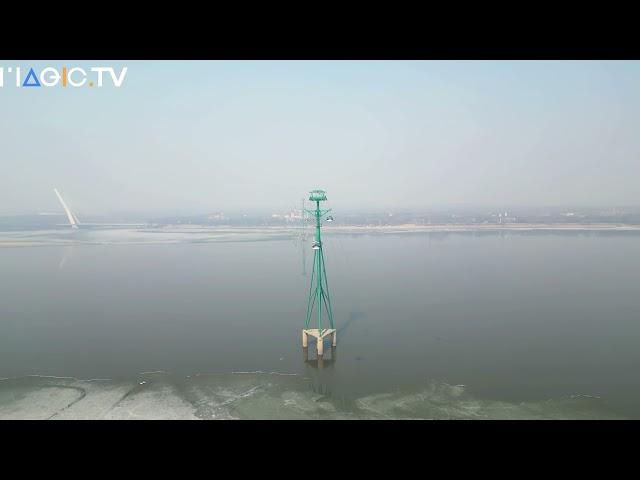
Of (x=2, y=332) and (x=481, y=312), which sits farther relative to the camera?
(x=481, y=312)

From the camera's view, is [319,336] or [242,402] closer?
[242,402]

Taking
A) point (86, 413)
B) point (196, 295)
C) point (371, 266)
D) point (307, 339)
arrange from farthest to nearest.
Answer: point (371, 266), point (196, 295), point (307, 339), point (86, 413)

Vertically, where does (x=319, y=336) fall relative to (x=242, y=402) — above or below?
above

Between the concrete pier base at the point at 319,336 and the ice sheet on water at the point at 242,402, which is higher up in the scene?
the concrete pier base at the point at 319,336

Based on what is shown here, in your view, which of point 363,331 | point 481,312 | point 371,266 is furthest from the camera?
point 371,266

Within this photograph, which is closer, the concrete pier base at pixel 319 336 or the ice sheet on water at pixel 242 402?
the ice sheet on water at pixel 242 402

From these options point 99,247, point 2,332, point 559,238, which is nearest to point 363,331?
point 2,332

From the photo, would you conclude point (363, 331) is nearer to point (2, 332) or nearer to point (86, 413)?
point (86, 413)
